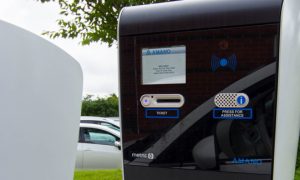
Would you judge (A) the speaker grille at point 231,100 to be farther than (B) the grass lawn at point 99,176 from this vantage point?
No

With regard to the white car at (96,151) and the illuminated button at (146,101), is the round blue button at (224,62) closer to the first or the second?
the illuminated button at (146,101)

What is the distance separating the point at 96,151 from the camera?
942 centimetres

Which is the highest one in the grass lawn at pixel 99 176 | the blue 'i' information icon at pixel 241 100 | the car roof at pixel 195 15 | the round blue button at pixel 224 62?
the car roof at pixel 195 15

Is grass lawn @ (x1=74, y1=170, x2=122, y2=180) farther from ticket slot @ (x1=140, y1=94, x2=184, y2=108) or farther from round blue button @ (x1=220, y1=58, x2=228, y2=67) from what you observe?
round blue button @ (x1=220, y1=58, x2=228, y2=67)

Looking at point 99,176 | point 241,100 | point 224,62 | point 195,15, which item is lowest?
point 99,176

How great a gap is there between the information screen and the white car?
6.43m

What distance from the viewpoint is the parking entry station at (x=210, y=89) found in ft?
8.87

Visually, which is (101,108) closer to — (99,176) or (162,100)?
(99,176)

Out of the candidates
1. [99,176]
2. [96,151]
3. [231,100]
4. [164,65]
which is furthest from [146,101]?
[96,151]

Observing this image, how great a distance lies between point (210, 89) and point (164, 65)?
35 centimetres

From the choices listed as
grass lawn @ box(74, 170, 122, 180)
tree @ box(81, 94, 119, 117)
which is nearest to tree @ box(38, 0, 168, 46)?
grass lawn @ box(74, 170, 122, 180)

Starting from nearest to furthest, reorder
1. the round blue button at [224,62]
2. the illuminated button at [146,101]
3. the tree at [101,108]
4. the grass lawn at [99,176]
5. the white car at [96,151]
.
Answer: the round blue button at [224,62] → the illuminated button at [146,101] → the grass lawn at [99,176] → the white car at [96,151] → the tree at [101,108]

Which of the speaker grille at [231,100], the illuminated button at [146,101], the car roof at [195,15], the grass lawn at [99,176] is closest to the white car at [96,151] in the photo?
the grass lawn at [99,176]

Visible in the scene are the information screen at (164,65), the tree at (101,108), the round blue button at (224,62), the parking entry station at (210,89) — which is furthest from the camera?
the tree at (101,108)
